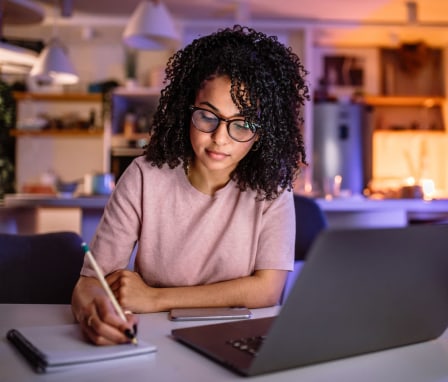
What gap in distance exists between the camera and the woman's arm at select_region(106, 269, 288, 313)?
3.47 ft

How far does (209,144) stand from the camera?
121 centimetres

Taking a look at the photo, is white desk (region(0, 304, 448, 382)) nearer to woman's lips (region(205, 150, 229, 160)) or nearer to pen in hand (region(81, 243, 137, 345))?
pen in hand (region(81, 243, 137, 345))

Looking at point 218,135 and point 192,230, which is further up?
point 218,135

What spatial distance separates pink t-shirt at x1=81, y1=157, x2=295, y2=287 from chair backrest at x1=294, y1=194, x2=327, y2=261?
1164 millimetres

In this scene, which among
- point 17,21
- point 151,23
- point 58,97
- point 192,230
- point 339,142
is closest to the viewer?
point 192,230

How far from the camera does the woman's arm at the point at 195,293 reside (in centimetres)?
106

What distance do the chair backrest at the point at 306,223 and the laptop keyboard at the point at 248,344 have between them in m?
1.68

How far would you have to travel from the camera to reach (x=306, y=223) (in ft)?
8.16

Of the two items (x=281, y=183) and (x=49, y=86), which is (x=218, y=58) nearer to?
(x=281, y=183)

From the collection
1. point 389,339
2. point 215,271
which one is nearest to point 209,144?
point 215,271

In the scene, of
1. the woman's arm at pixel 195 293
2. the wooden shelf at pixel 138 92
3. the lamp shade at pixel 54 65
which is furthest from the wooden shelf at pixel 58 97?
Answer: the woman's arm at pixel 195 293

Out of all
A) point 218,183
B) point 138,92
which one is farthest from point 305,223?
point 138,92

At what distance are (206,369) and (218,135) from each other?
1.94ft

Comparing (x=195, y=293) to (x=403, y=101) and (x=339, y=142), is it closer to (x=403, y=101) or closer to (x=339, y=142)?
(x=339, y=142)
